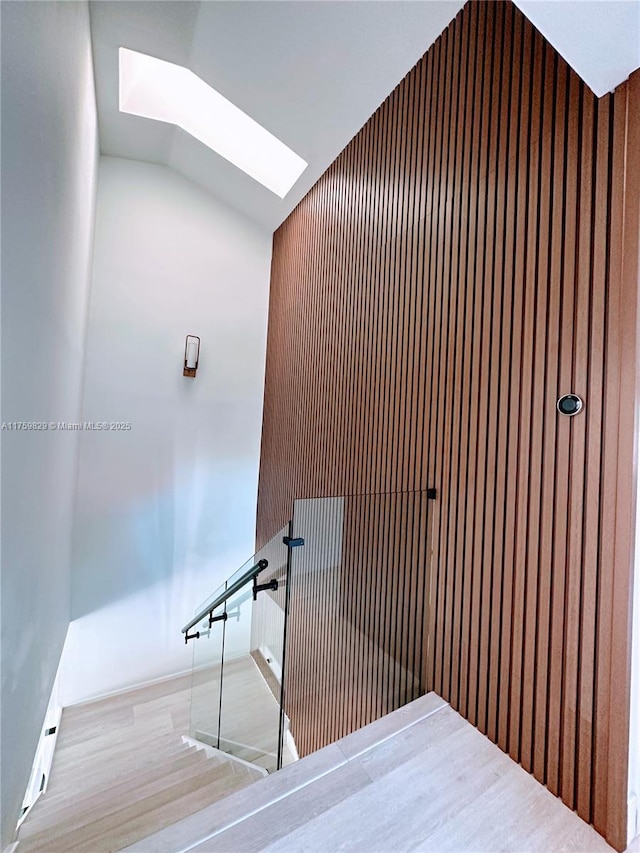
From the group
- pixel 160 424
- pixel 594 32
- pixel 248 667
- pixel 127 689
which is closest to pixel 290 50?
pixel 594 32

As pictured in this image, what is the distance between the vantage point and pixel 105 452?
3961mm

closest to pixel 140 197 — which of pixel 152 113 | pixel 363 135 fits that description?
pixel 152 113

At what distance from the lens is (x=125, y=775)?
2.97 m

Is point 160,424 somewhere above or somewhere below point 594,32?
below

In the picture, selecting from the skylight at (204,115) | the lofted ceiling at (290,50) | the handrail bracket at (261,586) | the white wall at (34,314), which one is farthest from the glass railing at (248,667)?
the skylight at (204,115)

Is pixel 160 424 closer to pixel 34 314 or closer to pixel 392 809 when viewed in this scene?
pixel 34 314

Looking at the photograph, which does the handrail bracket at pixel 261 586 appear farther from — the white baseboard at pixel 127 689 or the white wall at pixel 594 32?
the white baseboard at pixel 127 689

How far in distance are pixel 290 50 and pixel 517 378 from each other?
2.72 meters

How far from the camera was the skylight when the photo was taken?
3180 mm

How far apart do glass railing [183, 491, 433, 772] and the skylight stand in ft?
11.7

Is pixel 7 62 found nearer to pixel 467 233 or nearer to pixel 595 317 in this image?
pixel 467 233

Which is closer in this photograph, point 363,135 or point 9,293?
point 9,293

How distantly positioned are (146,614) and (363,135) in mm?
5275

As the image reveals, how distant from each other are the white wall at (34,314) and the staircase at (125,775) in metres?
0.42
